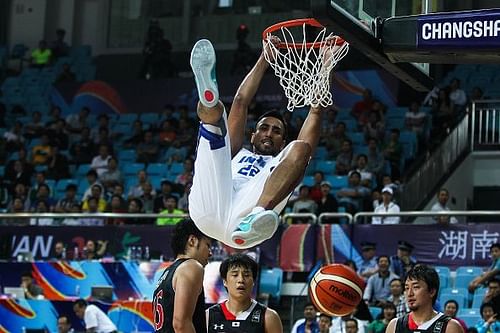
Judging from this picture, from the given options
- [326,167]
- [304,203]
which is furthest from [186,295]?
[326,167]

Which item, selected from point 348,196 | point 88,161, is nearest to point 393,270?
point 348,196

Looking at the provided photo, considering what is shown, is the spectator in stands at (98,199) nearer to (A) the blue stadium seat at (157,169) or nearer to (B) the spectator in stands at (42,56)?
(A) the blue stadium seat at (157,169)

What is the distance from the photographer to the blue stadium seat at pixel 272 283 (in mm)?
14379

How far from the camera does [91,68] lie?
23.8 metres

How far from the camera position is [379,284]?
13.6 metres

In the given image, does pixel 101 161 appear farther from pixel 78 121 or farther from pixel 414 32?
pixel 414 32

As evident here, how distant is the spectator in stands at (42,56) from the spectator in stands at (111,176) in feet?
18.8

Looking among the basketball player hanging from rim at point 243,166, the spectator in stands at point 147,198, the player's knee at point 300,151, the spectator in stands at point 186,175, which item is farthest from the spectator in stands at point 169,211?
the player's knee at point 300,151

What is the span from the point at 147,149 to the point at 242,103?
11.5 metres

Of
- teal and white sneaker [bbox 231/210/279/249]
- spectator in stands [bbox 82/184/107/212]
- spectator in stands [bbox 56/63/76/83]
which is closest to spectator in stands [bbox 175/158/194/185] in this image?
spectator in stands [bbox 82/184/107/212]

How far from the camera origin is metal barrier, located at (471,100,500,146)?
57.6 ft

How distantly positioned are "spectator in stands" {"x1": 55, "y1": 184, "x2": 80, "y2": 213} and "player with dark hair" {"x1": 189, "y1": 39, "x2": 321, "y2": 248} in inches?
373

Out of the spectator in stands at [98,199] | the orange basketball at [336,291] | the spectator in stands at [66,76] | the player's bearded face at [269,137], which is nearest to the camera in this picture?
the player's bearded face at [269,137]

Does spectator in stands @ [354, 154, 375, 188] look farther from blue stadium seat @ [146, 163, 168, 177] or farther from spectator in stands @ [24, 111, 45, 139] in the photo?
spectator in stands @ [24, 111, 45, 139]
